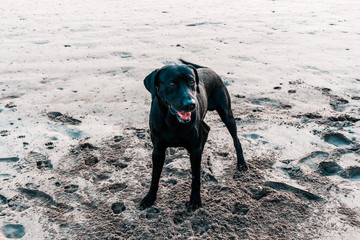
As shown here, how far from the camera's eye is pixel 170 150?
465 centimetres

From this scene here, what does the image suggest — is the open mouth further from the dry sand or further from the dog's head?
the dry sand

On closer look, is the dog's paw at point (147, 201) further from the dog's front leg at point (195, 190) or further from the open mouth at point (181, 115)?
the open mouth at point (181, 115)

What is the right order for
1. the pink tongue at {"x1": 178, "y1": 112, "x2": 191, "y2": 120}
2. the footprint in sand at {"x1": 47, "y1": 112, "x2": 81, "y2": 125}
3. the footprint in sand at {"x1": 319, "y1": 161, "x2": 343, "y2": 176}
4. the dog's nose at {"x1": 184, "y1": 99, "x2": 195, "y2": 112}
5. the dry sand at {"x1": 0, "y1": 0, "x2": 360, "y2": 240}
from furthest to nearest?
the footprint in sand at {"x1": 47, "y1": 112, "x2": 81, "y2": 125} < the footprint in sand at {"x1": 319, "y1": 161, "x2": 343, "y2": 176} < the dry sand at {"x1": 0, "y1": 0, "x2": 360, "y2": 240} < the pink tongue at {"x1": 178, "y1": 112, "x2": 191, "y2": 120} < the dog's nose at {"x1": 184, "y1": 99, "x2": 195, "y2": 112}

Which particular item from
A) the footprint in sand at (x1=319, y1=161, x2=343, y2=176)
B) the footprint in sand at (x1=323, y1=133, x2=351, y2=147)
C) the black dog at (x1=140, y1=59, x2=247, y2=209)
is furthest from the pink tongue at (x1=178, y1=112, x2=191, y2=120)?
the footprint in sand at (x1=323, y1=133, x2=351, y2=147)

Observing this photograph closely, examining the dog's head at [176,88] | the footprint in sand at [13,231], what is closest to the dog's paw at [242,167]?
the dog's head at [176,88]

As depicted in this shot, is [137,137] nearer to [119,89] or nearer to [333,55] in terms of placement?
[119,89]

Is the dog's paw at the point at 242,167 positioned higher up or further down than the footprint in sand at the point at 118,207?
further down

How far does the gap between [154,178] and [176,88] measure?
0.96 meters

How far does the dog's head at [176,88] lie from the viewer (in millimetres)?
3078

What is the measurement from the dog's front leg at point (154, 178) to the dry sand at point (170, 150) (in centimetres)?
9

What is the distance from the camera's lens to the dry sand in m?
3.51

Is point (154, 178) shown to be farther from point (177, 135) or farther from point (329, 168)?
point (329, 168)

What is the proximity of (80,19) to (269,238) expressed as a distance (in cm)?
856

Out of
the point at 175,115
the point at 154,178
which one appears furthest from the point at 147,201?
the point at 175,115
